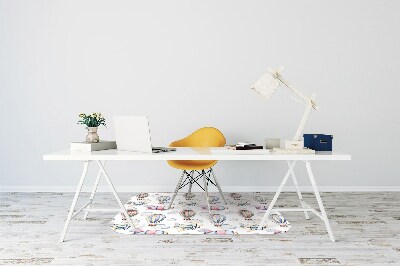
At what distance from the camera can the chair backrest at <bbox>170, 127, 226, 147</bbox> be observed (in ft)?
13.1

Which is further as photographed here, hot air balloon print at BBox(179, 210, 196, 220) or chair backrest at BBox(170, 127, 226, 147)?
chair backrest at BBox(170, 127, 226, 147)

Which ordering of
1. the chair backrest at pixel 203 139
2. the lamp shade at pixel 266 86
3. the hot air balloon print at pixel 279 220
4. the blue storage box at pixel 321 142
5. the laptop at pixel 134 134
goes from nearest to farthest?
the laptop at pixel 134 134, the lamp shade at pixel 266 86, the blue storage box at pixel 321 142, the hot air balloon print at pixel 279 220, the chair backrest at pixel 203 139

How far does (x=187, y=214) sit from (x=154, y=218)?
0.33 metres

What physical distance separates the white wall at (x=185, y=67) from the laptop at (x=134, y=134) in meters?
1.76

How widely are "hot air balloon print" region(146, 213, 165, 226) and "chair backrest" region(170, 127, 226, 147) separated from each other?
2.61 feet

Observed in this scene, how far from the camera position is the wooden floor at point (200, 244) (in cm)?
246

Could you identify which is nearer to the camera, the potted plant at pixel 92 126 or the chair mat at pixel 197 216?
the potted plant at pixel 92 126

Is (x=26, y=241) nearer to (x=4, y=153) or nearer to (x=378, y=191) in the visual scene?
(x=4, y=153)

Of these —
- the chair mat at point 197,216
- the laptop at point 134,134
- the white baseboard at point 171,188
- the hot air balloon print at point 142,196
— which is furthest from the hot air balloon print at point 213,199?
the laptop at point 134,134

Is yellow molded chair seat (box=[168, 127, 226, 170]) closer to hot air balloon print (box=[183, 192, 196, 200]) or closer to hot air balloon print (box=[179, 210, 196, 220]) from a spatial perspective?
hot air balloon print (box=[179, 210, 196, 220])

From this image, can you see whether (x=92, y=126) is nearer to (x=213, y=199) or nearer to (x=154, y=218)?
(x=154, y=218)

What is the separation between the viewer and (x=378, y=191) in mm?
4664

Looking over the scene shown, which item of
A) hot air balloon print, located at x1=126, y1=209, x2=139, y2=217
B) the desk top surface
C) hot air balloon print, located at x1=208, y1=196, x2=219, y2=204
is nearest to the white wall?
hot air balloon print, located at x1=208, y1=196, x2=219, y2=204

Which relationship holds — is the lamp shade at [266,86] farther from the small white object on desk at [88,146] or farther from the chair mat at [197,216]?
the small white object on desk at [88,146]
